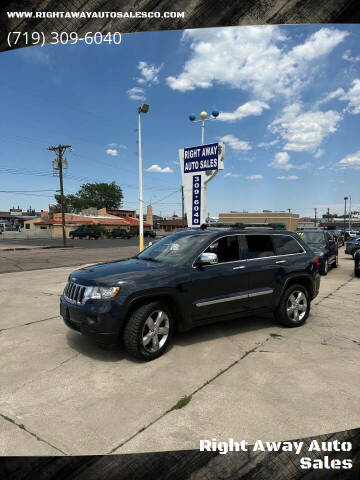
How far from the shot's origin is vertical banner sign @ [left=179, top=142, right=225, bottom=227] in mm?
12109

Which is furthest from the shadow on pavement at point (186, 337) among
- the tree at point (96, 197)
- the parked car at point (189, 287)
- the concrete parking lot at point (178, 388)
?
the tree at point (96, 197)

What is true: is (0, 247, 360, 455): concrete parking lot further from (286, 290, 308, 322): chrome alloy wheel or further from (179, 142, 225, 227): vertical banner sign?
(179, 142, 225, 227): vertical banner sign

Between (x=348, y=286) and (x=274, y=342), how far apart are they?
5825 mm

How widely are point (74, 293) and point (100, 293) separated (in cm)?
50

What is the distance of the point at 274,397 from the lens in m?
3.02

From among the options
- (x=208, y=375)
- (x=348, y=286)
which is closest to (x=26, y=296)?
(x=208, y=375)

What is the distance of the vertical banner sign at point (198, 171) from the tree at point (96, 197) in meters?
90.1

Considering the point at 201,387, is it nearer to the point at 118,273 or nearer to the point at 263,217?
the point at 118,273

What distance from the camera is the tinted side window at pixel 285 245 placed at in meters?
5.26

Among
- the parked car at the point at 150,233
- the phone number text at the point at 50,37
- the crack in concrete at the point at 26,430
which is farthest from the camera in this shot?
the parked car at the point at 150,233

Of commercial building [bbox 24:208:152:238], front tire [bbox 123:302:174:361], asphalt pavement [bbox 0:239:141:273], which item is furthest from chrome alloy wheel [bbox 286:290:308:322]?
commercial building [bbox 24:208:152:238]

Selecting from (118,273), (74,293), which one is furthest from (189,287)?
(74,293)

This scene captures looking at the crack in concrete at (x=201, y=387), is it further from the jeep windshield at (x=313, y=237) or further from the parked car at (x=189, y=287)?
the jeep windshield at (x=313, y=237)

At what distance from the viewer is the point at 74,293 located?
3.96 meters
